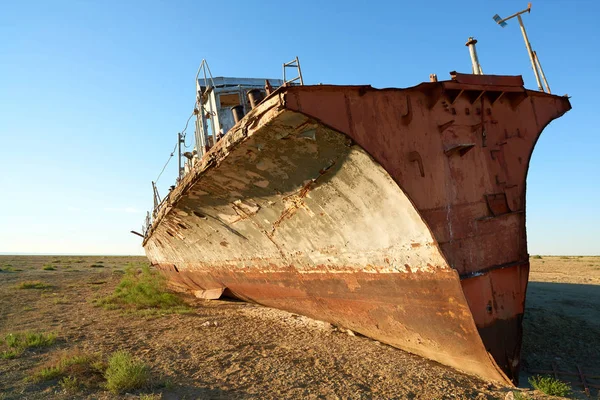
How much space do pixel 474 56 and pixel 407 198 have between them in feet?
7.90

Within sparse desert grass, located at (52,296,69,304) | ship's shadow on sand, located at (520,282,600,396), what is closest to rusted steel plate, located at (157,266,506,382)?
ship's shadow on sand, located at (520,282,600,396)

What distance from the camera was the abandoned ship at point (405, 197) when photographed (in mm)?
3443

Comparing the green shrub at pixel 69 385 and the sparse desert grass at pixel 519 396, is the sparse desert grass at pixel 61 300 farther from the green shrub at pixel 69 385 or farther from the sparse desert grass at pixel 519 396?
the sparse desert grass at pixel 519 396

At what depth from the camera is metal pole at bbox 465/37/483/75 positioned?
463cm

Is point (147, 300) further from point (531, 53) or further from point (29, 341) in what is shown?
point (531, 53)

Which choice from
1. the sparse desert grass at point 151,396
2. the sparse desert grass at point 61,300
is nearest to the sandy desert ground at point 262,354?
the sparse desert grass at point 151,396

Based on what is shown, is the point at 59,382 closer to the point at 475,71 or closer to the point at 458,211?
the point at 458,211

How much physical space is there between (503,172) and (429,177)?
118 centimetres

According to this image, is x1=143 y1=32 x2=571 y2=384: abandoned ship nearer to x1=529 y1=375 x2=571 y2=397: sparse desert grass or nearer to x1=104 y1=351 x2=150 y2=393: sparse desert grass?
x1=529 y1=375 x2=571 y2=397: sparse desert grass

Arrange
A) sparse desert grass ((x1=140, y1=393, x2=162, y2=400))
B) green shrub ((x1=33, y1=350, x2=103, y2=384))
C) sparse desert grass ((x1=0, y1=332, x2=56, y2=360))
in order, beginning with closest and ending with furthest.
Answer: sparse desert grass ((x1=140, y1=393, x2=162, y2=400)) < green shrub ((x1=33, y1=350, x2=103, y2=384)) < sparse desert grass ((x1=0, y1=332, x2=56, y2=360))

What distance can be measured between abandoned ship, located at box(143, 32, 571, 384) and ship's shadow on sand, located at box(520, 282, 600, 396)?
3.55 feet

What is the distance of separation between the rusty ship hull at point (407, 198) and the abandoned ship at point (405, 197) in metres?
0.01

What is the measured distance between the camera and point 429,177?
367 cm

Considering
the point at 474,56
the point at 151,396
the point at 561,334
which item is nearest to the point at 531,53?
the point at 474,56
